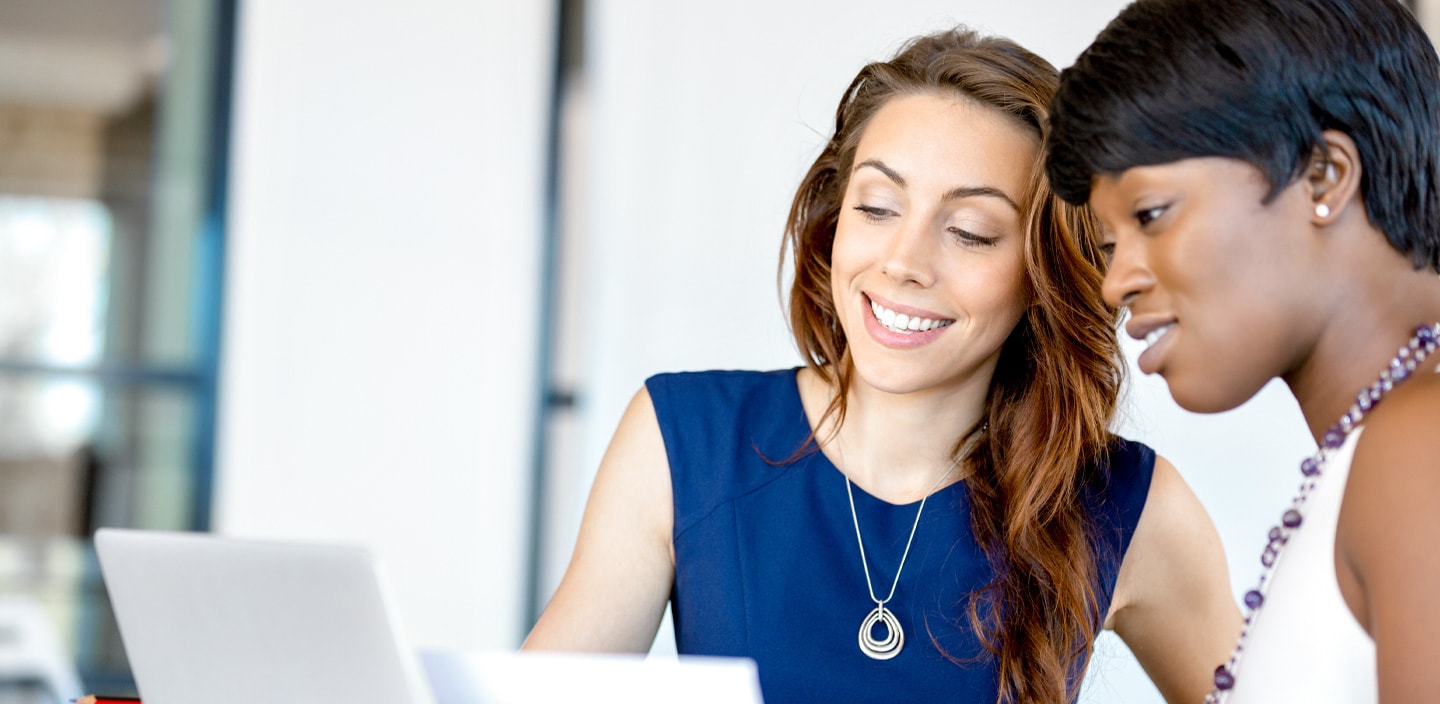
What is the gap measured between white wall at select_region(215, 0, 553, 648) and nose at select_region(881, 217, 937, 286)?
2.51 meters

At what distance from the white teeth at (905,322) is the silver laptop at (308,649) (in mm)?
872

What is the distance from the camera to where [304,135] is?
157 inches

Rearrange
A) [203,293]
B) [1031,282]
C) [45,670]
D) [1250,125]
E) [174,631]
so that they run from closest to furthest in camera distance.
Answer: [1250,125] < [174,631] < [1031,282] < [45,670] < [203,293]

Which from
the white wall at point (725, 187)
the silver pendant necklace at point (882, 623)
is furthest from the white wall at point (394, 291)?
the silver pendant necklace at point (882, 623)

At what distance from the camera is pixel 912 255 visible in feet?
5.46

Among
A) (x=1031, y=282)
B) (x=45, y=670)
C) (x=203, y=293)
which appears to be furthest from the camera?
(x=203, y=293)

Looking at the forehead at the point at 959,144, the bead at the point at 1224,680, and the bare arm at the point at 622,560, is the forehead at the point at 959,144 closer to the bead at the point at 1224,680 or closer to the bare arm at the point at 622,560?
the bare arm at the point at 622,560

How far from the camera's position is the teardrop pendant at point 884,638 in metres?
1.69

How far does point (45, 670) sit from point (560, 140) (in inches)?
80.3

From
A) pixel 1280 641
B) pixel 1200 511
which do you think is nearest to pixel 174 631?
pixel 1280 641

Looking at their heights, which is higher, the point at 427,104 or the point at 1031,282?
the point at 427,104

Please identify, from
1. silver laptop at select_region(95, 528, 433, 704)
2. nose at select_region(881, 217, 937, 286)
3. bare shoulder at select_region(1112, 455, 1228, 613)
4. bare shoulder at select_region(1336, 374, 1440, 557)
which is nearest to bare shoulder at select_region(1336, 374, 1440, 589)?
bare shoulder at select_region(1336, 374, 1440, 557)

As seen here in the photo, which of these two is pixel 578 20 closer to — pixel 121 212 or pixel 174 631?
pixel 121 212

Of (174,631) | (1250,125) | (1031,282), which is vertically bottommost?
(174,631)
